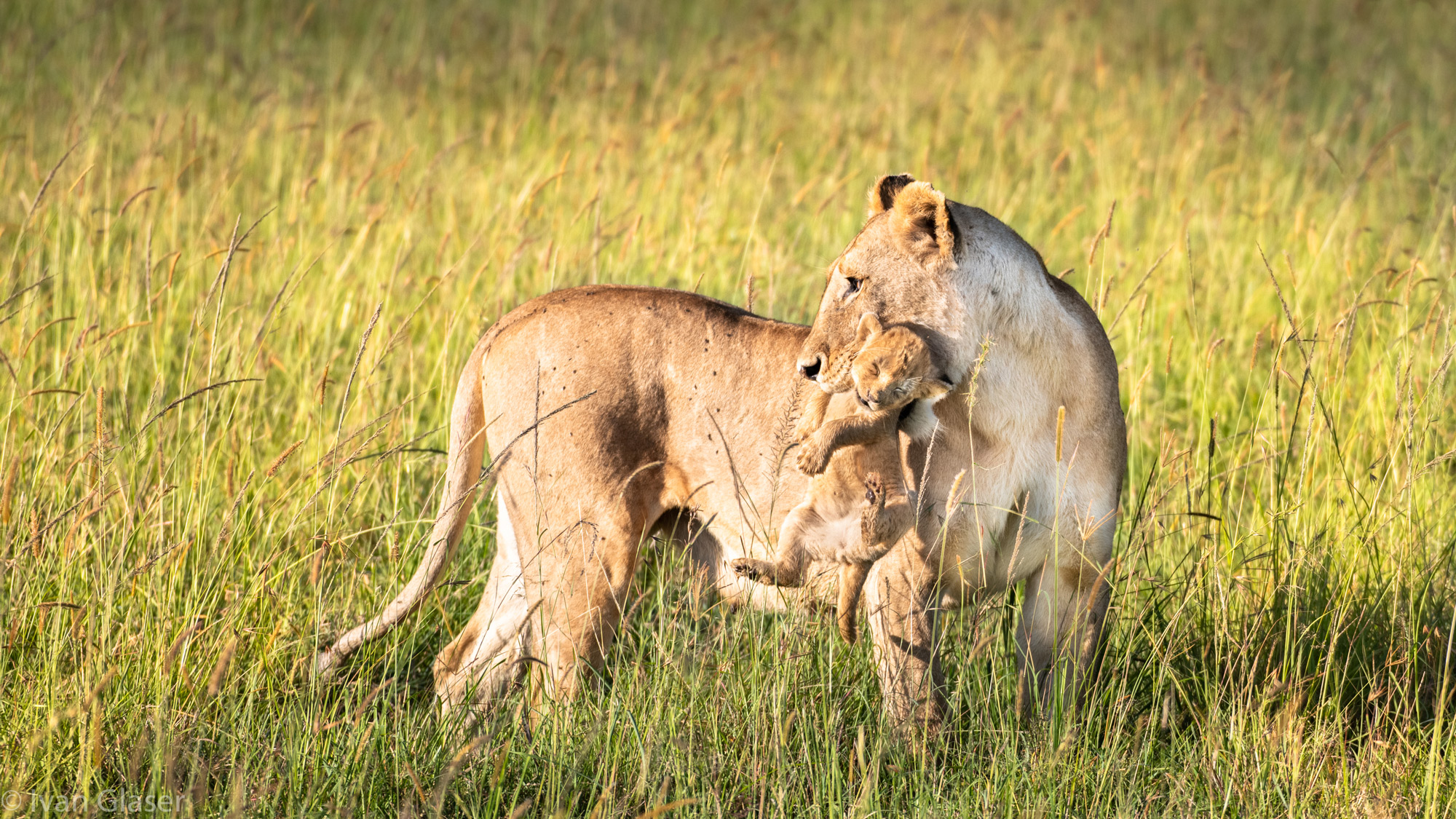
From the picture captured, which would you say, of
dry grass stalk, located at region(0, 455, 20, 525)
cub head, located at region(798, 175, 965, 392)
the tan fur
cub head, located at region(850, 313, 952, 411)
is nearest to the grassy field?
dry grass stalk, located at region(0, 455, 20, 525)

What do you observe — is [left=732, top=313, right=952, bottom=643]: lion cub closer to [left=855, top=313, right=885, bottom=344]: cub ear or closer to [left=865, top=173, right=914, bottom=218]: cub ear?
[left=855, top=313, right=885, bottom=344]: cub ear

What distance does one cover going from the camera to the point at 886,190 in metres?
3.09

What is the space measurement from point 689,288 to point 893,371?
8.37 feet

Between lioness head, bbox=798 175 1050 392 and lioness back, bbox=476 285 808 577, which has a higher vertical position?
lioness head, bbox=798 175 1050 392

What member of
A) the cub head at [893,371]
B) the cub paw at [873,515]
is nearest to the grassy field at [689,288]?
the cub paw at [873,515]

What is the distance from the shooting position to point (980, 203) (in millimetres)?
6324

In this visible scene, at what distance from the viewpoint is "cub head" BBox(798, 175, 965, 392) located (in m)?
2.87

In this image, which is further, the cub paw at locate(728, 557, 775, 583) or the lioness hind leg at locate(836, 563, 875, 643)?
the lioness hind leg at locate(836, 563, 875, 643)

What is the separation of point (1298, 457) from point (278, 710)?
326 cm

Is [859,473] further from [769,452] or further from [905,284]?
[905,284]

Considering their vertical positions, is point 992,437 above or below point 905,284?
below

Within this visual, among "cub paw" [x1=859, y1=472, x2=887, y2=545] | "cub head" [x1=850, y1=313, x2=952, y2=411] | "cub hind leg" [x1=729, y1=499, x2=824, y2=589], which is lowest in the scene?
"cub hind leg" [x1=729, y1=499, x2=824, y2=589]
